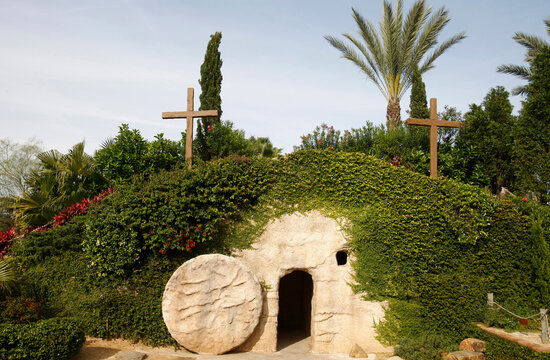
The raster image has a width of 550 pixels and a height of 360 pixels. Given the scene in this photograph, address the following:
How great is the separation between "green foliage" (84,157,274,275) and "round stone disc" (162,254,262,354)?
80 cm

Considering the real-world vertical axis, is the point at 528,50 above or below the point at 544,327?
above

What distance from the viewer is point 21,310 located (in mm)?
9969

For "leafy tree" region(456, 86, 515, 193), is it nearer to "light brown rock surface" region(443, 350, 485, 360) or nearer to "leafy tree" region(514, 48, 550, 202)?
"leafy tree" region(514, 48, 550, 202)

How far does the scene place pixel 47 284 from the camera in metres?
11.3

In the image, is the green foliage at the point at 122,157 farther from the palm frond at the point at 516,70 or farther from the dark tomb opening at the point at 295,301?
the palm frond at the point at 516,70

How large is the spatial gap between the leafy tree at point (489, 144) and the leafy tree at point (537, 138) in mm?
3569

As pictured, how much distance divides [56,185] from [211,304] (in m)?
7.34

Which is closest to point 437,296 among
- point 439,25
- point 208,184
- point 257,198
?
point 257,198

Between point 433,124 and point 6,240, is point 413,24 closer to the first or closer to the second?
point 433,124

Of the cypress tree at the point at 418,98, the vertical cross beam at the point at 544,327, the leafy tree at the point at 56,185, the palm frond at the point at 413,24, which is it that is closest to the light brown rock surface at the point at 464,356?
the vertical cross beam at the point at 544,327

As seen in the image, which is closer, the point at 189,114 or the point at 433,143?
the point at 189,114

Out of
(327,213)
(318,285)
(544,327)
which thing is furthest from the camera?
(327,213)

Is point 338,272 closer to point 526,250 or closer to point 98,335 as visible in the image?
point 526,250

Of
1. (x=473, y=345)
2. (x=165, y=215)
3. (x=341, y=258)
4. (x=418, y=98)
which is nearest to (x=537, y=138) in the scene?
(x=418, y=98)
